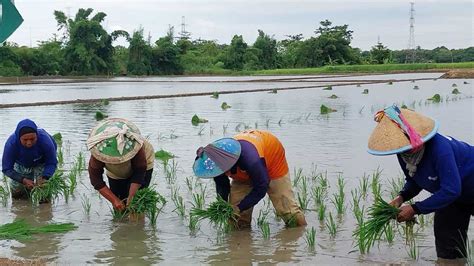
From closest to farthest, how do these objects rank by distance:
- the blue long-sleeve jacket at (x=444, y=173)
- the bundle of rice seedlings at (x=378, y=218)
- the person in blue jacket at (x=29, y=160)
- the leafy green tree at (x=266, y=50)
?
the blue long-sleeve jacket at (x=444, y=173), the bundle of rice seedlings at (x=378, y=218), the person in blue jacket at (x=29, y=160), the leafy green tree at (x=266, y=50)

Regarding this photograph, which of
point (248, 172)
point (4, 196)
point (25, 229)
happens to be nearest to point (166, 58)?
point (4, 196)

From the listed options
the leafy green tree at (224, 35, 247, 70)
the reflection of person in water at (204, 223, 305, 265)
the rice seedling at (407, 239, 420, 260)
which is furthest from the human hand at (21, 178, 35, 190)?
the leafy green tree at (224, 35, 247, 70)

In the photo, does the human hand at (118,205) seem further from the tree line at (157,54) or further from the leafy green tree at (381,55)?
the leafy green tree at (381,55)

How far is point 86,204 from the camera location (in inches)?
224

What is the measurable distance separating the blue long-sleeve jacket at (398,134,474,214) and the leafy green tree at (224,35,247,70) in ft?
180

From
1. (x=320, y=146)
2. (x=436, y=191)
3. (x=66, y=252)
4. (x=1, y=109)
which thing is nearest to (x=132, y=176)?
(x=66, y=252)

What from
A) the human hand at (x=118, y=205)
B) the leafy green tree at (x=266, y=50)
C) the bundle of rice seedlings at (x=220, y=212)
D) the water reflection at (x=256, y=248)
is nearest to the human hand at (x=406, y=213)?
the water reflection at (x=256, y=248)

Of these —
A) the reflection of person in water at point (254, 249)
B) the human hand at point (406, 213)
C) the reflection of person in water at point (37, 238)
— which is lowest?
the reflection of person in water at point (254, 249)

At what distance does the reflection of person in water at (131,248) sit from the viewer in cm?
419

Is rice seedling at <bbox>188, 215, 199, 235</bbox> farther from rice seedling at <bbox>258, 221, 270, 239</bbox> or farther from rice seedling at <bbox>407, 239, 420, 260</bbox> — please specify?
rice seedling at <bbox>407, 239, 420, 260</bbox>

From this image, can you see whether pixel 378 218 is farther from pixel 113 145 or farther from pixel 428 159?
pixel 113 145

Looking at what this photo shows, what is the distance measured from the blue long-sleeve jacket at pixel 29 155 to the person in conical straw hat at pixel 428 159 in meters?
3.29

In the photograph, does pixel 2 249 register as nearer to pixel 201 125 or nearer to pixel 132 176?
pixel 132 176

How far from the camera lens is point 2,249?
440 cm
